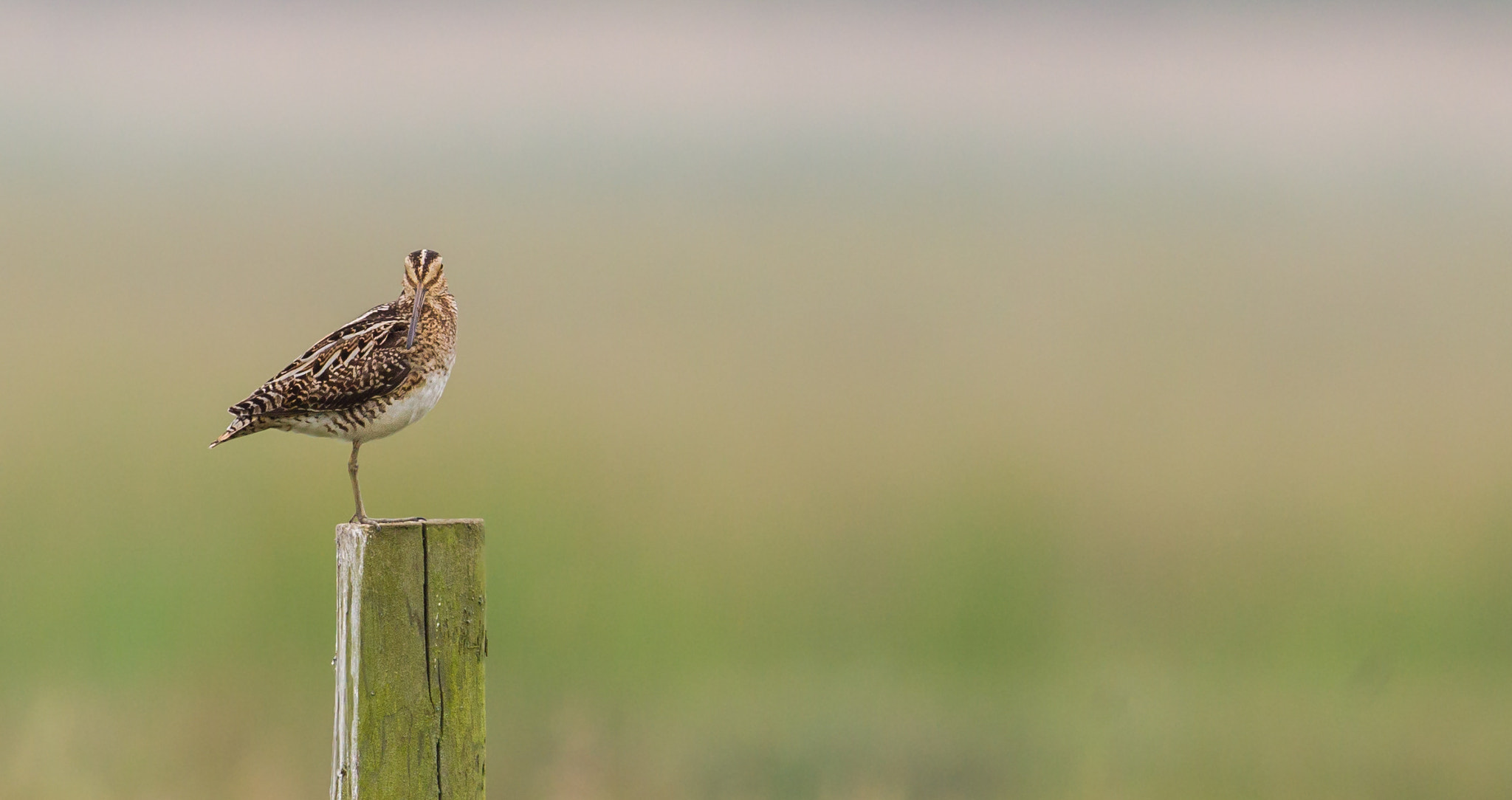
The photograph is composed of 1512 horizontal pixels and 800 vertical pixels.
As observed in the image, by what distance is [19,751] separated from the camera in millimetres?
8188

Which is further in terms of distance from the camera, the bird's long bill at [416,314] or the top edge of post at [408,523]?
the bird's long bill at [416,314]

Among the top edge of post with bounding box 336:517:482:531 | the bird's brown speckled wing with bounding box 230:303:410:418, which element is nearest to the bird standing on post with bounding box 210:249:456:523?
the bird's brown speckled wing with bounding box 230:303:410:418

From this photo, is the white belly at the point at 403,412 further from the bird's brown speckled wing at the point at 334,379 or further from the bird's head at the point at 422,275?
the bird's head at the point at 422,275

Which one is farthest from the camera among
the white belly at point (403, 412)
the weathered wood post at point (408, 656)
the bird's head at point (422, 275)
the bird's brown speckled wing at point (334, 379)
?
the bird's head at point (422, 275)

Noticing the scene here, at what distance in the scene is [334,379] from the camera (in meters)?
5.31

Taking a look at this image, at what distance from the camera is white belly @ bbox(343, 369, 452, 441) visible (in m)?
5.41

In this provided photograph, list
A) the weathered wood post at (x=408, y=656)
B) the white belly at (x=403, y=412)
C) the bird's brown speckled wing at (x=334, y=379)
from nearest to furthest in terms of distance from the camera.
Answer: the weathered wood post at (x=408, y=656)
the bird's brown speckled wing at (x=334, y=379)
the white belly at (x=403, y=412)

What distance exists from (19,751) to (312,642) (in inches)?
56.9

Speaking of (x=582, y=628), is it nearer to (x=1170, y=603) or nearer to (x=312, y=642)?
(x=312, y=642)

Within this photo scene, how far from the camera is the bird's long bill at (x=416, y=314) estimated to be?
539 centimetres

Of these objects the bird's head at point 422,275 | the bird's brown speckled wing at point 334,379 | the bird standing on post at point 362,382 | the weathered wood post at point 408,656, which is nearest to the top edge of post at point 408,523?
the weathered wood post at point 408,656

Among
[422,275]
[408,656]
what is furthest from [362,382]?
[408,656]

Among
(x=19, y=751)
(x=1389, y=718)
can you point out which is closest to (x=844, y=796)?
(x=1389, y=718)

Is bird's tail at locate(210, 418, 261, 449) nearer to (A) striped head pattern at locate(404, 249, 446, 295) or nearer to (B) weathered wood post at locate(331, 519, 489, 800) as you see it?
(A) striped head pattern at locate(404, 249, 446, 295)
